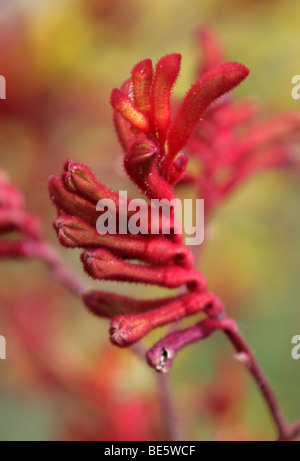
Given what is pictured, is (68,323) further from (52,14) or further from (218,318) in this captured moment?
(218,318)

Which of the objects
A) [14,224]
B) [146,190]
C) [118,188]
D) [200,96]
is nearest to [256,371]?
[146,190]

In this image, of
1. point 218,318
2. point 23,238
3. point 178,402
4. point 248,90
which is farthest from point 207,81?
point 248,90

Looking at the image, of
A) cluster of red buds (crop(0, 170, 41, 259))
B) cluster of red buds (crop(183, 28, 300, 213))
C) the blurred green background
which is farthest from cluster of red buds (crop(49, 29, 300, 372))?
the blurred green background

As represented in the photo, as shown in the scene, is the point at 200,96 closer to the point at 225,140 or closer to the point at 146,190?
the point at 146,190

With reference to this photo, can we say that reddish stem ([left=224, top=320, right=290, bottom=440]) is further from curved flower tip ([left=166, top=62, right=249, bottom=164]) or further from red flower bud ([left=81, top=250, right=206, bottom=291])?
curved flower tip ([left=166, top=62, right=249, bottom=164])

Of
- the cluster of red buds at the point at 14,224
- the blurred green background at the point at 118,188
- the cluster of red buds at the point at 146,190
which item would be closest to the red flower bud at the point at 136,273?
the cluster of red buds at the point at 146,190
